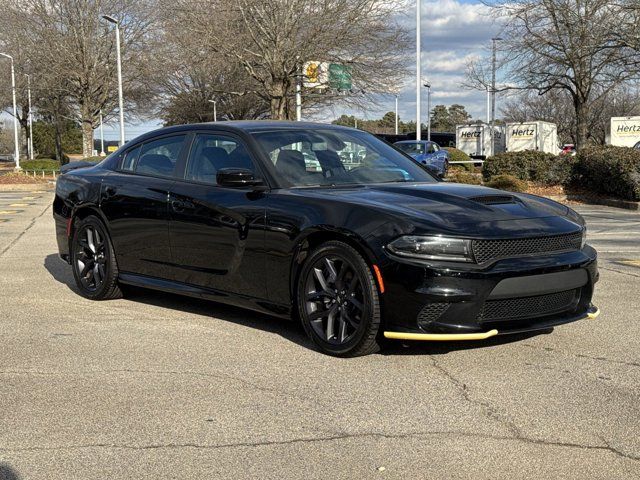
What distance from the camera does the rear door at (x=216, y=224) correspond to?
5586mm

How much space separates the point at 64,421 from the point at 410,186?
277 centimetres

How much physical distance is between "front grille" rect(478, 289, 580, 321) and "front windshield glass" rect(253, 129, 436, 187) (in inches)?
57.3

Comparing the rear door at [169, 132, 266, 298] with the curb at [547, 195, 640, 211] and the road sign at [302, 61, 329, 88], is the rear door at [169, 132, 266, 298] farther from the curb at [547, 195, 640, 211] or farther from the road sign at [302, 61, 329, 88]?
the road sign at [302, 61, 329, 88]

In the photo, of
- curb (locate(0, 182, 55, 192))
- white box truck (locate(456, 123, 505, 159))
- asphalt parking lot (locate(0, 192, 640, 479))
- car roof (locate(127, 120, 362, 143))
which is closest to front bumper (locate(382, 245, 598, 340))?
asphalt parking lot (locate(0, 192, 640, 479))

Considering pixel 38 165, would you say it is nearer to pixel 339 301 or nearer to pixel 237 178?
pixel 237 178

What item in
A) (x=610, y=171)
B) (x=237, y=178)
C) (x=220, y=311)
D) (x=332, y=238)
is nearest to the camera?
(x=332, y=238)

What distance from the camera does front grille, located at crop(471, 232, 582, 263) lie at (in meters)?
4.71

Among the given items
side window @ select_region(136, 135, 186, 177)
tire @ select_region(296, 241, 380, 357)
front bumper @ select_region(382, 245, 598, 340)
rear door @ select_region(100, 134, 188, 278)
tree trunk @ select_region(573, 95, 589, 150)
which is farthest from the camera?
tree trunk @ select_region(573, 95, 589, 150)

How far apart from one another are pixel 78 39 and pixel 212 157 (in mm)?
38107

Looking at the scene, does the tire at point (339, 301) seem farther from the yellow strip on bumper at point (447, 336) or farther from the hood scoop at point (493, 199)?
the hood scoop at point (493, 199)

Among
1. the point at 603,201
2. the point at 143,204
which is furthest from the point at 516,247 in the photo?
the point at 603,201

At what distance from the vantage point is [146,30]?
4197cm

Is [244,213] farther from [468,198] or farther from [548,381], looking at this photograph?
[548,381]

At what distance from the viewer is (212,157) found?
621 cm
